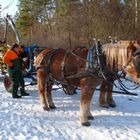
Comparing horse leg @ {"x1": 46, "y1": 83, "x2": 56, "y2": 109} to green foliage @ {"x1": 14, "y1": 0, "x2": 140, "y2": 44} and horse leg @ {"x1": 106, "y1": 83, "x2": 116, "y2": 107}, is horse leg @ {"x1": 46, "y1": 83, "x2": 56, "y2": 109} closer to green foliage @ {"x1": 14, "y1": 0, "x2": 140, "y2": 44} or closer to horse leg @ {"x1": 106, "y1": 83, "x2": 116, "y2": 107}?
horse leg @ {"x1": 106, "y1": 83, "x2": 116, "y2": 107}

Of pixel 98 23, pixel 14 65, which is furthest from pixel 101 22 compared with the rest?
pixel 14 65

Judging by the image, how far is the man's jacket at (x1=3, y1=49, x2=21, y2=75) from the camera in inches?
387

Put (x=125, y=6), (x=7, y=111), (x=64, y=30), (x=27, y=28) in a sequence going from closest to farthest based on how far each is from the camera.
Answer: (x=7, y=111) → (x=125, y=6) → (x=64, y=30) → (x=27, y=28)

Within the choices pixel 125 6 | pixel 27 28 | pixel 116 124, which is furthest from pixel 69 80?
pixel 27 28

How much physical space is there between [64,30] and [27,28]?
493 inches

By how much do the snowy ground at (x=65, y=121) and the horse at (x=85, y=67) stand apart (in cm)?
33

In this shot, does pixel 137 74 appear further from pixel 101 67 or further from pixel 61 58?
pixel 61 58

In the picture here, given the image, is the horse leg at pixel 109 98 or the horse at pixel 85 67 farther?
the horse leg at pixel 109 98

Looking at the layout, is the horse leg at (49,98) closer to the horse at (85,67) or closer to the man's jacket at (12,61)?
the horse at (85,67)

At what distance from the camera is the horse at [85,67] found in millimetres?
7297

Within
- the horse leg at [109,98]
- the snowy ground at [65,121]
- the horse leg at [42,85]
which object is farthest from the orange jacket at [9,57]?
the horse leg at [109,98]

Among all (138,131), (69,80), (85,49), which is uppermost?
(85,49)

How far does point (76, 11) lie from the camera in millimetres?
25672

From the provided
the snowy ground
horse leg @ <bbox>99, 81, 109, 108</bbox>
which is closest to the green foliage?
the snowy ground
